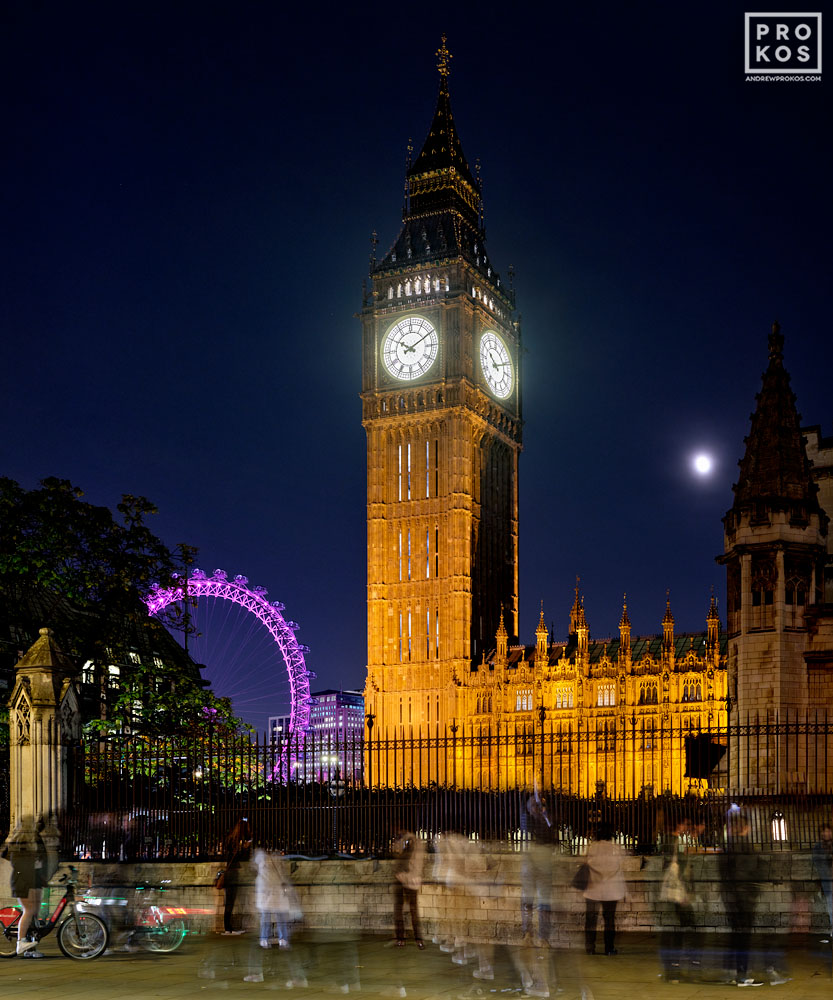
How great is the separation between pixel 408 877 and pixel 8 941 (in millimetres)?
5636

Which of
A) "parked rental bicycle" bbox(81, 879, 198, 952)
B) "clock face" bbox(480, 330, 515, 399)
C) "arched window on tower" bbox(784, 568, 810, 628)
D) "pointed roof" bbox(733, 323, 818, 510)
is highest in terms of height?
"clock face" bbox(480, 330, 515, 399)

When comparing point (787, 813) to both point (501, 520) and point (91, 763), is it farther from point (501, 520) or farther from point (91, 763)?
point (501, 520)

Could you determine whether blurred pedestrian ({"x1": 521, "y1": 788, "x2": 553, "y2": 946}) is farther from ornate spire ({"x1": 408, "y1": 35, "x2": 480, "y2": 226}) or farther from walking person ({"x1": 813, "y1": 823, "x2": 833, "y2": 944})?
ornate spire ({"x1": 408, "y1": 35, "x2": 480, "y2": 226})

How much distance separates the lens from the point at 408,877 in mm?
17562

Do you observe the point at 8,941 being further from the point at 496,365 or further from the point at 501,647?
the point at 496,365

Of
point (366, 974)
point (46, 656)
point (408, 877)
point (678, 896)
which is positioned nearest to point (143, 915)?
point (408, 877)

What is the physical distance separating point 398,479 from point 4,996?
80.5 metres

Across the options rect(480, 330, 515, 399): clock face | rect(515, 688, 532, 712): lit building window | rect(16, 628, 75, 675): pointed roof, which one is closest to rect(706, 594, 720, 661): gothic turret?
rect(515, 688, 532, 712): lit building window

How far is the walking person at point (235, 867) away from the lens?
19609mm

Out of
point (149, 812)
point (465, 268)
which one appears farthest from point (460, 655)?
point (149, 812)

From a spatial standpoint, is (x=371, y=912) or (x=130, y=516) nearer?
(x=371, y=912)

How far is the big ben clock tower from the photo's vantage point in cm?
9094

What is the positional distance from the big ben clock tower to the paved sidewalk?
70789 mm

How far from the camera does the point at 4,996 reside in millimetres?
14164
